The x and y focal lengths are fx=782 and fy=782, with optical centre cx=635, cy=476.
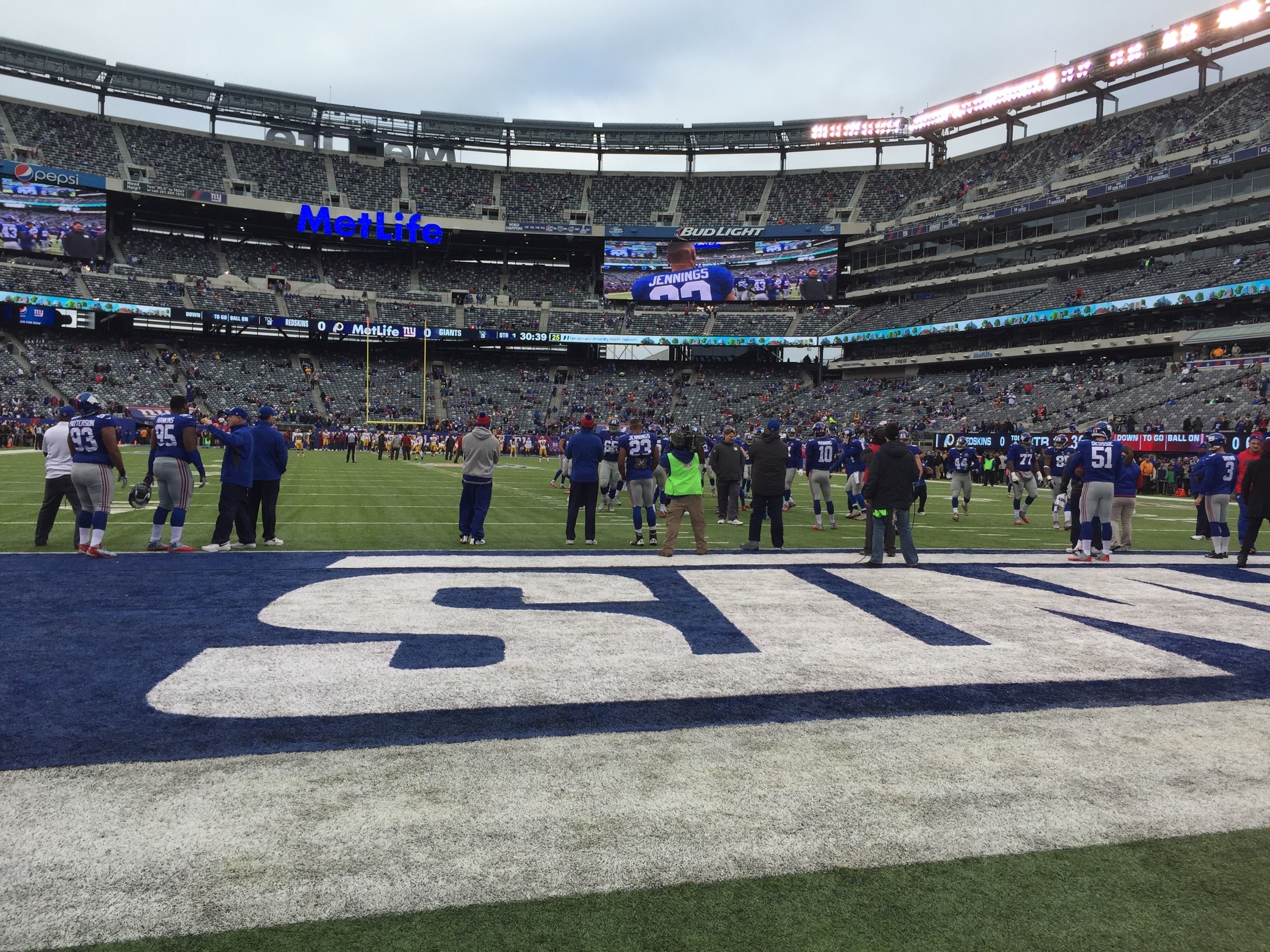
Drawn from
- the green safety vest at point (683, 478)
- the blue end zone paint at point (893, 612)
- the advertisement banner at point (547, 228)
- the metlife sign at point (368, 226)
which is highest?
the advertisement banner at point (547, 228)

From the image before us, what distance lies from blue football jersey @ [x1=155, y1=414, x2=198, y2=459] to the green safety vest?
5.91 metres

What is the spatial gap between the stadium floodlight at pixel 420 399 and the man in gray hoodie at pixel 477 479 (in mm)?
43212

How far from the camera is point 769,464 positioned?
1067cm

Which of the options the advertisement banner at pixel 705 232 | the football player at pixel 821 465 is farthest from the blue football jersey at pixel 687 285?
the football player at pixel 821 465

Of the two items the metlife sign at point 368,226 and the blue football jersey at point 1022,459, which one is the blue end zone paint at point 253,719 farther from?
the metlife sign at point 368,226

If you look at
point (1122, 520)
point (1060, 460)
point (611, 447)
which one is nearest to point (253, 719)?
point (1122, 520)

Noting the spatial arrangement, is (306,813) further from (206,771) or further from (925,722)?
(925,722)

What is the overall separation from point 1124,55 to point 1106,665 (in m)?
54.0

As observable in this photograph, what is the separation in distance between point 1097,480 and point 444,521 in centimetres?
1014

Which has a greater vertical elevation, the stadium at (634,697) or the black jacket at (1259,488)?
the black jacket at (1259,488)

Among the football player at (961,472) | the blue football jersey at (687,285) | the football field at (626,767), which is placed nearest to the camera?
the football field at (626,767)

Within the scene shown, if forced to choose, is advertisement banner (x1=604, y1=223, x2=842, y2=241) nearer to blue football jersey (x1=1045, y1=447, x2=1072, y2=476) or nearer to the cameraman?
blue football jersey (x1=1045, y1=447, x2=1072, y2=476)

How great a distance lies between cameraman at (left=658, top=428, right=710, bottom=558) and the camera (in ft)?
32.0

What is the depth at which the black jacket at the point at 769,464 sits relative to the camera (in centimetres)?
1059
